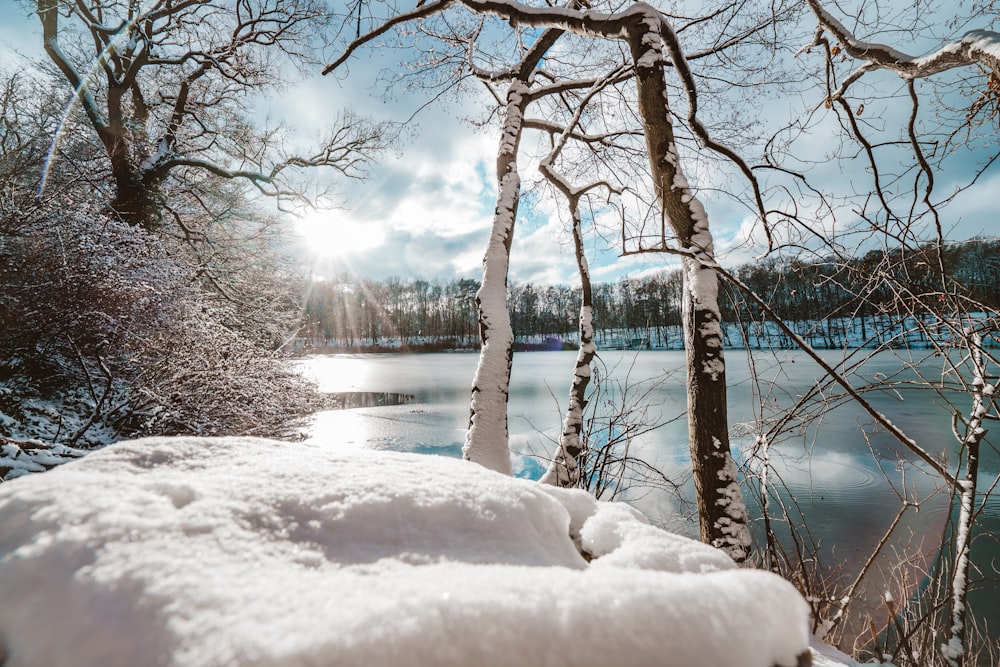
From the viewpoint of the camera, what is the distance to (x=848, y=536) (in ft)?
24.0

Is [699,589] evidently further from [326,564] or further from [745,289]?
[745,289]

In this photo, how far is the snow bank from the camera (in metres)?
0.45

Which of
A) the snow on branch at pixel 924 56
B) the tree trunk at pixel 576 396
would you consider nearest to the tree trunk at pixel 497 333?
the tree trunk at pixel 576 396

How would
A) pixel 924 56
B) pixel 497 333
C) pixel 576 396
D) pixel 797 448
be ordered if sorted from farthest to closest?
pixel 797 448 → pixel 576 396 → pixel 497 333 → pixel 924 56

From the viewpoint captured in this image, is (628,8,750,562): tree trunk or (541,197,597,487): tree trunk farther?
(541,197,597,487): tree trunk

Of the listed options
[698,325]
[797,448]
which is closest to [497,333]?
[698,325]

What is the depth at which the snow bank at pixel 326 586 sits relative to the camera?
0.45m

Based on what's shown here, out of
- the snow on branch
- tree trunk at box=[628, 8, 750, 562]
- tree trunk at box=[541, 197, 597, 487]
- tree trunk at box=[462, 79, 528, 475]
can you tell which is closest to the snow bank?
tree trunk at box=[628, 8, 750, 562]

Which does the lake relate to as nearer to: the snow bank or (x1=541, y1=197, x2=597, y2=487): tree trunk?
(x1=541, y1=197, x2=597, y2=487): tree trunk

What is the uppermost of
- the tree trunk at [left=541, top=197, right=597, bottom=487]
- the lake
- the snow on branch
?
the snow on branch

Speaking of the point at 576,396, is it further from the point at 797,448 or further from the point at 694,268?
the point at 797,448

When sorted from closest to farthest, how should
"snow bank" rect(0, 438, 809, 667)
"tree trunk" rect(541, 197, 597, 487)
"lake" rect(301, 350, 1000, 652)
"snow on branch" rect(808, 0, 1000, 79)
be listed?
1. "snow bank" rect(0, 438, 809, 667)
2. "snow on branch" rect(808, 0, 1000, 79)
3. "tree trunk" rect(541, 197, 597, 487)
4. "lake" rect(301, 350, 1000, 652)

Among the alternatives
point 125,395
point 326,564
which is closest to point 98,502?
point 326,564

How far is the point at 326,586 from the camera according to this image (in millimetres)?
544
